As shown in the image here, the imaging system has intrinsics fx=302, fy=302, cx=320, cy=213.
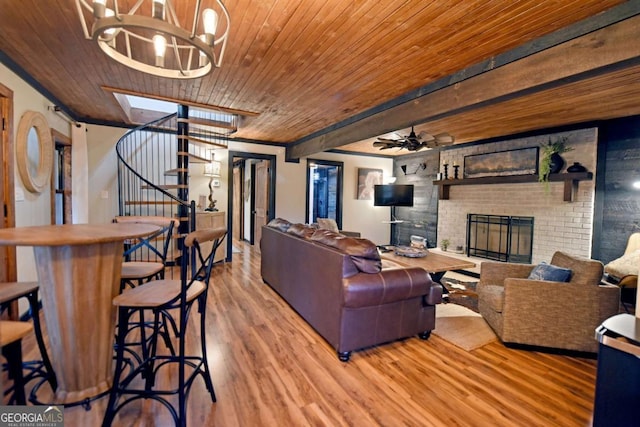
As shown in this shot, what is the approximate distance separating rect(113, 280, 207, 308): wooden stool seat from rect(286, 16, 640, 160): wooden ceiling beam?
2662 mm

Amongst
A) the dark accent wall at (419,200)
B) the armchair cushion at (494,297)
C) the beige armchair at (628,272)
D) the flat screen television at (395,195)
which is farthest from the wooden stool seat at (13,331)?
the dark accent wall at (419,200)

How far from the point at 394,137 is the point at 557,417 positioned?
460cm

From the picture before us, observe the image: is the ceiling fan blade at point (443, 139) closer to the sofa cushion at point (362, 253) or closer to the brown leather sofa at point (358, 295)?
the brown leather sofa at point (358, 295)

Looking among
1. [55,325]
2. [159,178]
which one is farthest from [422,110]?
[159,178]

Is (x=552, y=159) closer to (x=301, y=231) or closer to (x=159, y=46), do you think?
(x=301, y=231)

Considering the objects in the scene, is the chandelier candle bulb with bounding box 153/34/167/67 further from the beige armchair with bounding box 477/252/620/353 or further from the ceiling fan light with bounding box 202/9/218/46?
the beige armchair with bounding box 477/252/620/353

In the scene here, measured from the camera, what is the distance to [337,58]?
2.59 meters

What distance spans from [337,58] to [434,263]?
2.43 m

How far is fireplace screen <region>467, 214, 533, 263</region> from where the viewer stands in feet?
16.1

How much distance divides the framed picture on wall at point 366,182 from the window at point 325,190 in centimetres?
51

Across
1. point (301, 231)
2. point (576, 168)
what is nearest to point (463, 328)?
point (301, 231)

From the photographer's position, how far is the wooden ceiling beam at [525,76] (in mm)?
1826

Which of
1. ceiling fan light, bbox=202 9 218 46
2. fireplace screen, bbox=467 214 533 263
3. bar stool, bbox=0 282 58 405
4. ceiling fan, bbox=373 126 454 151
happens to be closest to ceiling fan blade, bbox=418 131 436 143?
ceiling fan, bbox=373 126 454 151

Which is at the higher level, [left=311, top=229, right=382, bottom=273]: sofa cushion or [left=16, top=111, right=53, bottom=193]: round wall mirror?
[left=16, top=111, right=53, bottom=193]: round wall mirror
